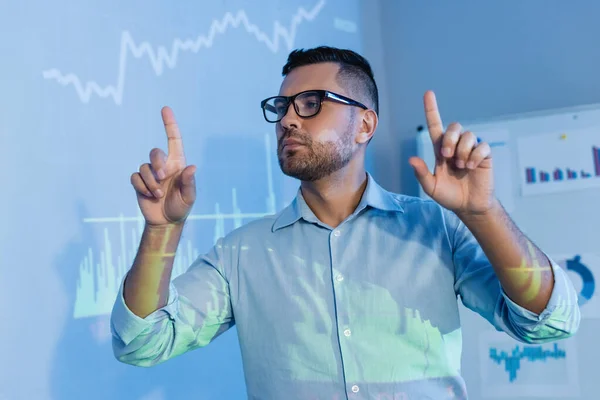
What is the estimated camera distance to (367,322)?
Answer: 3.63 ft

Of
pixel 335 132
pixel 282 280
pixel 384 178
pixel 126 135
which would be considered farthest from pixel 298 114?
pixel 384 178

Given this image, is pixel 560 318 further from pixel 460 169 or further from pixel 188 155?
pixel 188 155

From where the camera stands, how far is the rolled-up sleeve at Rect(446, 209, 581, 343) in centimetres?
96

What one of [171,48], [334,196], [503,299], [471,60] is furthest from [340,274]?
[471,60]

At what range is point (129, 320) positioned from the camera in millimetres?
1000

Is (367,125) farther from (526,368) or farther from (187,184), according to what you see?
(526,368)

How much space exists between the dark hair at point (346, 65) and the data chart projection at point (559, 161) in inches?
34.7

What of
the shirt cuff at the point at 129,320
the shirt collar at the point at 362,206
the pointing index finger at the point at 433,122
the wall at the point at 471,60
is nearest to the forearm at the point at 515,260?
the pointing index finger at the point at 433,122

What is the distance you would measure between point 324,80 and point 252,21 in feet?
2.20

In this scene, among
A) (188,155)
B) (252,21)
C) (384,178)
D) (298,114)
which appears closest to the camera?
(298,114)

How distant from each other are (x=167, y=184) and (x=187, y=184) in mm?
48

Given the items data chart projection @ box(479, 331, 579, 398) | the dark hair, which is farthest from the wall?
the dark hair
